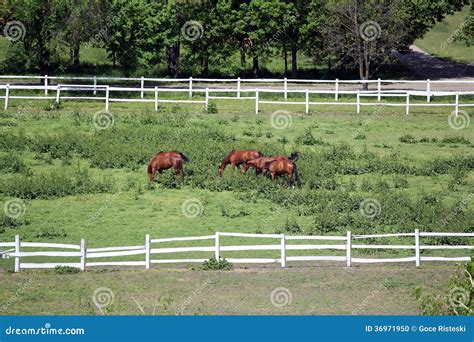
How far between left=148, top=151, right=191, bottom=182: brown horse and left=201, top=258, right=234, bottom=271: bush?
8.69m

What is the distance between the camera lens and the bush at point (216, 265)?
28.7 meters

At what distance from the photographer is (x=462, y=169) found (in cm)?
3959

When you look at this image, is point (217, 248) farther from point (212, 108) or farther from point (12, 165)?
point (212, 108)

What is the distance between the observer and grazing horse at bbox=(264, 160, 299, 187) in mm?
36000

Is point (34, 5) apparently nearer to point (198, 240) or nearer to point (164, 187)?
point (164, 187)

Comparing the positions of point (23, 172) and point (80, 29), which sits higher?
point (80, 29)

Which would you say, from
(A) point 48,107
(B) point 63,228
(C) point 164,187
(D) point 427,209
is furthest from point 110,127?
(D) point 427,209

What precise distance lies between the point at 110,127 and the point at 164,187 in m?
8.69

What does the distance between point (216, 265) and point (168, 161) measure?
9.05 metres

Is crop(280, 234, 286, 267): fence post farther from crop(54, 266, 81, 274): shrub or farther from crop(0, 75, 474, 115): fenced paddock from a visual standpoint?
crop(0, 75, 474, 115): fenced paddock

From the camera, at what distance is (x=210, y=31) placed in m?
64.2

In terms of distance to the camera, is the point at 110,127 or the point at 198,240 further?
the point at 110,127

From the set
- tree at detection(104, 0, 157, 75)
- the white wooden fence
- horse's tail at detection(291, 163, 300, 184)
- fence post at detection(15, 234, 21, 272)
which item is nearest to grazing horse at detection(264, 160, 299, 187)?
horse's tail at detection(291, 163, 300, 184)

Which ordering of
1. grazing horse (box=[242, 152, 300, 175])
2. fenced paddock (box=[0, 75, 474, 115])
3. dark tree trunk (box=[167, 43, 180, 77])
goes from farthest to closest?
dark tree trunk (box=[167, 43, 180, 77]) → fenced paddock (box=[0, 75, 474, 115]) → grazing horse (box=[242, 152, 300, 175])
